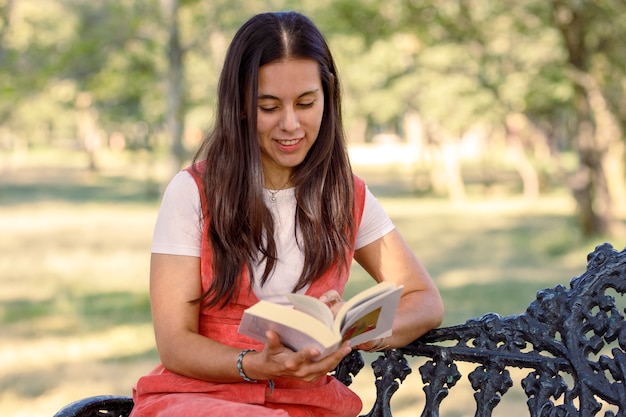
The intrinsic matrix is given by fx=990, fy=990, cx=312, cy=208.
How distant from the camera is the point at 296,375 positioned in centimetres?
225

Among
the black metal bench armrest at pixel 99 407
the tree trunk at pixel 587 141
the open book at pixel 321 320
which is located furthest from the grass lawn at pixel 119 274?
the open book at pixel 321 320

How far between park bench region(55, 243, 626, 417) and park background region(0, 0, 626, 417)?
3.24 feet

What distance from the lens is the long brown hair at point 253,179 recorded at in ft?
8.47

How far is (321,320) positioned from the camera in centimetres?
221

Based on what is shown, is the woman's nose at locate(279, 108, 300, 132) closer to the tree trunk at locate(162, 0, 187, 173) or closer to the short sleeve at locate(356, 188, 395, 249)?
the short sleeve at locate(356, 188, 395, 249)

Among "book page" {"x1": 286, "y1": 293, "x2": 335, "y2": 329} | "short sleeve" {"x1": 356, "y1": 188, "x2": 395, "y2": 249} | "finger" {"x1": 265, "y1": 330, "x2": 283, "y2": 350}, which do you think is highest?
"short sleeve" {"x1": 356, "y1": 188, "x2": 395, "y2": 249}

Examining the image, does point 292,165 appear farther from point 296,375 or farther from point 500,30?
point 500,30

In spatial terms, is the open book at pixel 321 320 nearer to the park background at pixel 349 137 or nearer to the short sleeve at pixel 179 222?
the short sleeve at pixel 179 222

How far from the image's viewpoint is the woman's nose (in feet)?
8.52

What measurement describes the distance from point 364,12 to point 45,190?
1992 cm

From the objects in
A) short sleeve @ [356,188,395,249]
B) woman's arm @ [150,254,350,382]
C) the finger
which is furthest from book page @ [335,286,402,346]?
short sleeve @ [356,188,395,249]

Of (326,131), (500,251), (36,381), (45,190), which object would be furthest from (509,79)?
(45,190)

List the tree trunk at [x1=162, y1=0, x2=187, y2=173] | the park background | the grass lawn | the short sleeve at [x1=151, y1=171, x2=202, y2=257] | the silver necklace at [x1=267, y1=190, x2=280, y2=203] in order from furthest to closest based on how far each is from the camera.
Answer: the tree trunk at [x1=162, y1=0, x2=187, y2=173] < the park background < the grass lawn < the silver necklace at [x1=267, y1=190, x2=280, y2=203] < the short sleeve at [x1=151, y1=171, x2=202, y2=257]

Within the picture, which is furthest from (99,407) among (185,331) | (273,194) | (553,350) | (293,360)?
(553,350)
